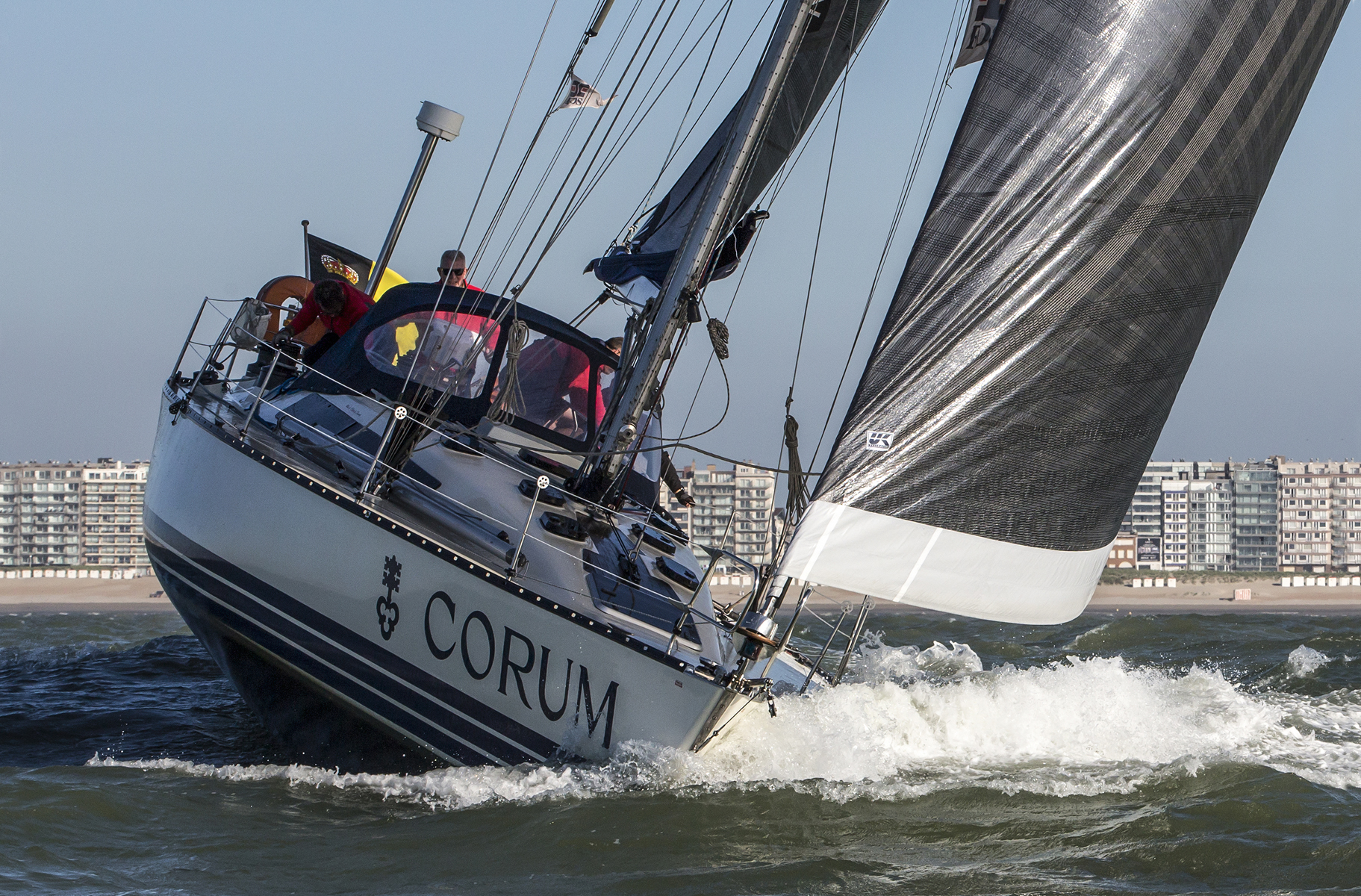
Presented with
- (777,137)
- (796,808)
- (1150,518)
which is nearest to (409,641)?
(796,808)

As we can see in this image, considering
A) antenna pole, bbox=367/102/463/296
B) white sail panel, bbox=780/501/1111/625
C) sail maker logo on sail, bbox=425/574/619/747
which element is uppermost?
antenna pole, bbox=367/102/463/296

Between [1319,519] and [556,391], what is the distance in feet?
316

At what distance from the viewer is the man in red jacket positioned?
7617 mm

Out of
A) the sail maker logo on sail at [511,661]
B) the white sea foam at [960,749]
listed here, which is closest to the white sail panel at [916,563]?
the white sea foam at [960,749]

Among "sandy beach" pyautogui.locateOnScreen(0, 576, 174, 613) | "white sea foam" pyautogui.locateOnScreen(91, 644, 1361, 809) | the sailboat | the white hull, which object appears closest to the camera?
the sailboat

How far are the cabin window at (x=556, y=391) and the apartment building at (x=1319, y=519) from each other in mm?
92147

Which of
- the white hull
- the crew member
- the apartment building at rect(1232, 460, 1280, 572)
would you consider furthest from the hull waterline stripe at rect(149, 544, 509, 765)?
the apartment building at rect(1232, 460, 1280, 572)

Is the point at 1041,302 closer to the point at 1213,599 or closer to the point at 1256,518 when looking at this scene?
the point at 1213,599

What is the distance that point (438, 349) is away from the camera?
22.0 ft

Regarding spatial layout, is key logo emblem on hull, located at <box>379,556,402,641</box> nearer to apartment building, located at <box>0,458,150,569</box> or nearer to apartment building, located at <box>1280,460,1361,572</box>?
apartment building, located at <box>0,458,150,569</box>

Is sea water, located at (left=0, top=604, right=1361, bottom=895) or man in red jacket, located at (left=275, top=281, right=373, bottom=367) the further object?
man in red jacket, located at (left=275, top=281, right=373, bottom=367)

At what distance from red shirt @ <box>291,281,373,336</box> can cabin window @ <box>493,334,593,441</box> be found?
1238mm

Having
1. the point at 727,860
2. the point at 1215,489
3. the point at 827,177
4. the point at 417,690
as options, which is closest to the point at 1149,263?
the point at 827,177

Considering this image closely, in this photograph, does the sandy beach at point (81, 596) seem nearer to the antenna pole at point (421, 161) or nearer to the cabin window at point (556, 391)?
the antenna pole at point (421, 161)
